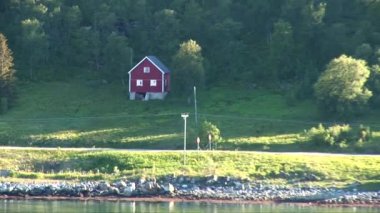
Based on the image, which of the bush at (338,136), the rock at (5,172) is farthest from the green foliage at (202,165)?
the bush at (338,136)

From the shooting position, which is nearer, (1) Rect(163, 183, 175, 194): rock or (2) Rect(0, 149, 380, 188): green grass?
(1) Rect(163, 183, 175, 194): rock

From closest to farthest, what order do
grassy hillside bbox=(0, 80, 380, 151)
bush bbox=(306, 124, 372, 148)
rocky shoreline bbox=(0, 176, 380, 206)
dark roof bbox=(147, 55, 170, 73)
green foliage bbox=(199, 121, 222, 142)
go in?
rocky shoreline bbox=(0, 176, 380, 206), green foliage bbox=(199, 121, 222, 142), bush bbox=(306, 124, 372, 148), grassy hillside bbox=(0, 80, 380, 151), dark roof bbox=(147, 55, 170, 73)

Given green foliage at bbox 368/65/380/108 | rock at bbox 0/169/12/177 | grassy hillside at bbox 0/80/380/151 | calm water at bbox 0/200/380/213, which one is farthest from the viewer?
green foliage at bbox 368/65/380/108

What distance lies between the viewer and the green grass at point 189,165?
6675 centimetres

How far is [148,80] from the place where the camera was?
98125 mm

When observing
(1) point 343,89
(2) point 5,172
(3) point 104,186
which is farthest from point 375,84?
(2) point 5,172

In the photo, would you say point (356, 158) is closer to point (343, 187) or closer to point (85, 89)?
point (343, 187)

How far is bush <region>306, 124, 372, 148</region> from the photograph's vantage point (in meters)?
77.2

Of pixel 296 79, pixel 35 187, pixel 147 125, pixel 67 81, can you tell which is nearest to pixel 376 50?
pixel 296 79

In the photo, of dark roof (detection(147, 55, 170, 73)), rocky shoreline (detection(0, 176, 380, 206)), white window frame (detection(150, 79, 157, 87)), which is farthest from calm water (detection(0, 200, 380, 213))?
dark roof (detection(147, 55, 170, 73))

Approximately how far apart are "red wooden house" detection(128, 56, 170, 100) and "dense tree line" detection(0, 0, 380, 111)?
1.93m

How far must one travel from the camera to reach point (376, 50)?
3787 inches

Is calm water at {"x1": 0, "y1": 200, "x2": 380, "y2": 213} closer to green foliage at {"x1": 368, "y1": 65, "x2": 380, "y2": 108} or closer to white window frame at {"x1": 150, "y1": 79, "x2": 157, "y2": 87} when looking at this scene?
green foliage at {"x1": 368, "y1": 65, "x2": 380, "y2": 108}

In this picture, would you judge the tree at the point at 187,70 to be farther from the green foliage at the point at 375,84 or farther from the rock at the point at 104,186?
the rock at the point at 104,186
